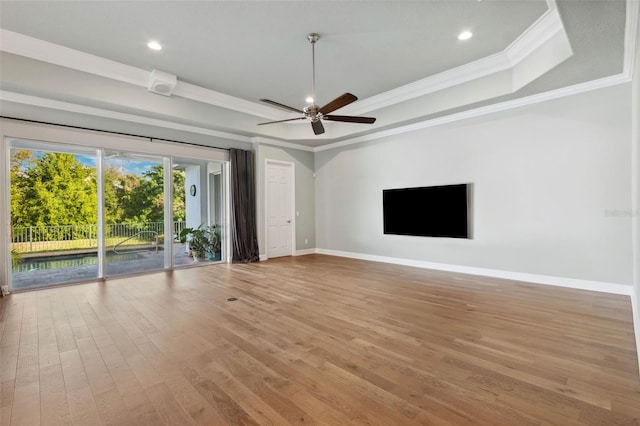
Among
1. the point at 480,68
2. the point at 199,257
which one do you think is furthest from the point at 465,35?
the point at 199,257

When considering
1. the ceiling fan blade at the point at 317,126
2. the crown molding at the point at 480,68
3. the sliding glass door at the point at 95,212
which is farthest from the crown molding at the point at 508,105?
the sliding glass door at the point at 95,212

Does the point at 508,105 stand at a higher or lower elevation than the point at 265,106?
lower

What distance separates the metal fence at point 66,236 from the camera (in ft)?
15.1

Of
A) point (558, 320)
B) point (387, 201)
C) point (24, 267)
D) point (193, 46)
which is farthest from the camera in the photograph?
point (387, 201)

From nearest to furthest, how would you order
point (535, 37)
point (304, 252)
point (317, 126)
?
point (535, 37) < point (317, 126) < point (304, 252)

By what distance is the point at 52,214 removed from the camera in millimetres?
4871

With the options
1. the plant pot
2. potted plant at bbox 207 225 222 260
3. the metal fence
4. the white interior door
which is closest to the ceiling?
the metal fence

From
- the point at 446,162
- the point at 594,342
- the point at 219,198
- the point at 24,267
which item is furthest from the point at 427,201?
the point at 24,267

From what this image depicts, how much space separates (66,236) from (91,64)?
2900 millimetres

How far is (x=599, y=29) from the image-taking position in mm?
2828

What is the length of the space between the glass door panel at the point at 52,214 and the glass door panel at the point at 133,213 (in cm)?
22

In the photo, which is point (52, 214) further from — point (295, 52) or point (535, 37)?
point (535, 37)

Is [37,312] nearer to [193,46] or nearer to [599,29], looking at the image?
[193,46]

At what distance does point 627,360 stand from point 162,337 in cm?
391
